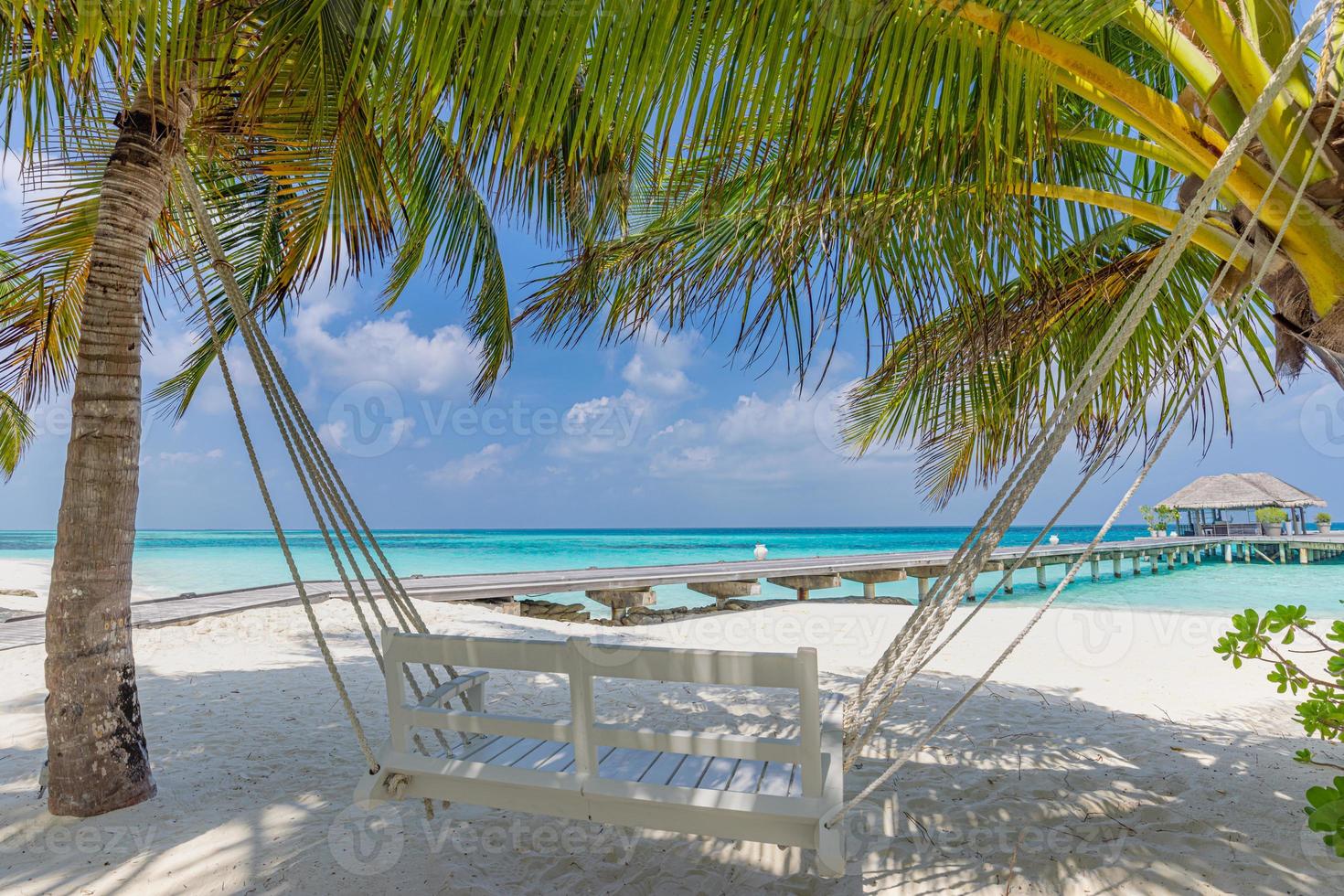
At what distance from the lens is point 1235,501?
2022 centimetres

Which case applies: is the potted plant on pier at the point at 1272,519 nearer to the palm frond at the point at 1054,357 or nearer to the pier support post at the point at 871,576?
the pier support post at the point at 871,576

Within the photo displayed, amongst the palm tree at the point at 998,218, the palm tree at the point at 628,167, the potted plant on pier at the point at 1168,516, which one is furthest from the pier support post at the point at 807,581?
the potted plant on pier at the point at 1168,516

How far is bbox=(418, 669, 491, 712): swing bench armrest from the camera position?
2.13 m

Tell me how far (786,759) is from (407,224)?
361cm

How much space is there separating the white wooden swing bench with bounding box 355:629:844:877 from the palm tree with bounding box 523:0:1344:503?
1.05 meters

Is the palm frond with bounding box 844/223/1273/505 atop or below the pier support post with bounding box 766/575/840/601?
atop

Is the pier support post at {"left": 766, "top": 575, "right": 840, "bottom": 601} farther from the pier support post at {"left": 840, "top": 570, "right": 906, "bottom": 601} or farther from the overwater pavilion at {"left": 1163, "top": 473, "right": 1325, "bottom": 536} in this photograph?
the overwater pavilion at {"left": 1163, "top": 473, "right": 1325, "bottom": 536}

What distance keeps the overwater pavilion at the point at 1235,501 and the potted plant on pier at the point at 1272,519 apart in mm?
169

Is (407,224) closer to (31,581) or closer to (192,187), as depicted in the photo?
(192,187)

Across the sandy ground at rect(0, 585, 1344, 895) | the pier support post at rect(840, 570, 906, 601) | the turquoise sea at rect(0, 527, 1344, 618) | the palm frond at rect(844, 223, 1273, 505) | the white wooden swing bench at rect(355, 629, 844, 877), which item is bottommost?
the turquoise sea at rect(0, 527, 1344, 618)

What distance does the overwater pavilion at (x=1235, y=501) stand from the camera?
1975 cm

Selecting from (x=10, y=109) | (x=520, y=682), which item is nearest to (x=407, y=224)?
(x=10, y=109)

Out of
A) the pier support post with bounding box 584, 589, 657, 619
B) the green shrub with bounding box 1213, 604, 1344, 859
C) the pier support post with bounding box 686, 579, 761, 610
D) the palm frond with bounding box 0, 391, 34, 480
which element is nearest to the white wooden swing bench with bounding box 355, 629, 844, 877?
the green shrub with bounding box 1213, 604, 1344, 859

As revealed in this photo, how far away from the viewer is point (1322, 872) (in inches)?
76.1
